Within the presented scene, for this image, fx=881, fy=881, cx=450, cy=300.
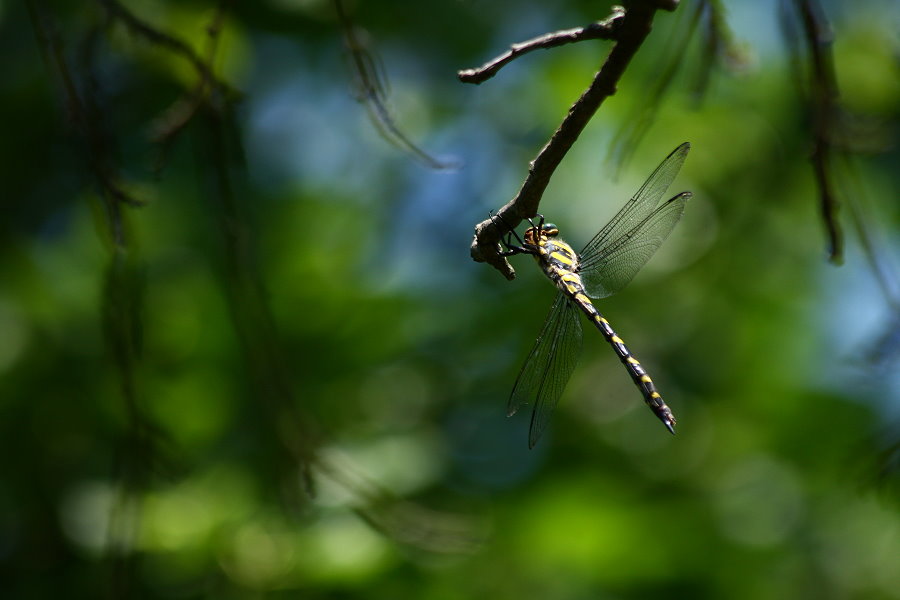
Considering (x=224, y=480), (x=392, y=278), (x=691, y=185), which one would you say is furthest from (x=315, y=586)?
(x=691, y=185)

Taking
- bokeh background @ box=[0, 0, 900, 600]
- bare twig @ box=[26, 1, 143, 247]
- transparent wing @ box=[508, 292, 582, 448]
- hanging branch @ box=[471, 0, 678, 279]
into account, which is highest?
hanging branch @ box=[471, 0, 678, 279]

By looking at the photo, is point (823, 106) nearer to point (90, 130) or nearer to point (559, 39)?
point (559, 39)

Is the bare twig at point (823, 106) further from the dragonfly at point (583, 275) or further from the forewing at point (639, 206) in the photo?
the dragonfly at point (583, 275)

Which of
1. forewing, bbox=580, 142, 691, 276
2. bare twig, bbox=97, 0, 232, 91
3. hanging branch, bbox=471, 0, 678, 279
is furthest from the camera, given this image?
forewing, bbox=580, 142, 691, 276

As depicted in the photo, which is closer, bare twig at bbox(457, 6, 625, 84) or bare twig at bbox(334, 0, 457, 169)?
bare twig at bbox(457, 6, 625, 84)

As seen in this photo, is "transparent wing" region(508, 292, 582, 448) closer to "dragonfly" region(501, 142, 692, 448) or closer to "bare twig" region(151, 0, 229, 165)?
"dragonfly" region(501, 142, 692, 448)

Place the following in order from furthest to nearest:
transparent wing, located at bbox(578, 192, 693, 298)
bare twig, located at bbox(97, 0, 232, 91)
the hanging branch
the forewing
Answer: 1. transparent wing, located at bbox(578, 192, 693, 298)
2. the forewing
3. bare twig, located at bbox(97, 0, 232, 91)
4. the hanging branch

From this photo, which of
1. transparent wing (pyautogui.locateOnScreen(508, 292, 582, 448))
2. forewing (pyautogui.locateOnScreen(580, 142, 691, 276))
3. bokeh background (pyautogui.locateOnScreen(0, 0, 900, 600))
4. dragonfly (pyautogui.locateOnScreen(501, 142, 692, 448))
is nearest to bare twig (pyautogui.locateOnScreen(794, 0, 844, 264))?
forewing (pyautogui.locateOnScreen(580, 142, 691, 276))
